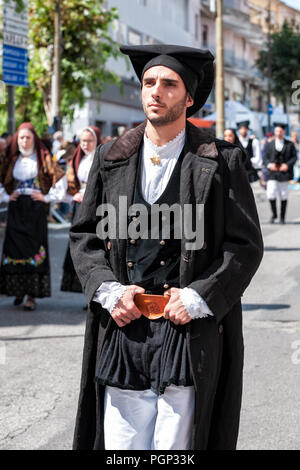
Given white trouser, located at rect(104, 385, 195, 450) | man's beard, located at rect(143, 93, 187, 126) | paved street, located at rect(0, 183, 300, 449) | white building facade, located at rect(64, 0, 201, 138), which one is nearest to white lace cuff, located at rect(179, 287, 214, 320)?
white trouser, located at rect(104, 385, 195, 450)

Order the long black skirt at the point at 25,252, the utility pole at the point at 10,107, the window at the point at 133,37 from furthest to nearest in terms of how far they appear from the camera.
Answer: the window at the point at 133,37
the utility pole at the point at 10,107
the long black skirt at the point at 25,252

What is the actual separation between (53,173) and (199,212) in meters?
6.15

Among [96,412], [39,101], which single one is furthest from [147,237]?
[39,101]

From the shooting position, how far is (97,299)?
3.22 metres

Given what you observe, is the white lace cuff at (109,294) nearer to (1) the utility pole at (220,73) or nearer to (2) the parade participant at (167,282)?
(2) the parade participant at (167,282)

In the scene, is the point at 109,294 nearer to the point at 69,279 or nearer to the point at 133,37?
the point at 69,279

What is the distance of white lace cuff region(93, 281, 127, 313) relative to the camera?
A: 124 inches

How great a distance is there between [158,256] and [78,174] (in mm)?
6150

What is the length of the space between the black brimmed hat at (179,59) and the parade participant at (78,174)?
5918mm

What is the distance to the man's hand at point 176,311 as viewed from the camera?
3096mm

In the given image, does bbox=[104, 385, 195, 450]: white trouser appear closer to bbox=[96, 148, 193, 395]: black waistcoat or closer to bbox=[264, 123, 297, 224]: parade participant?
bbox=[96, 148, 193, 395]: black waistcoat

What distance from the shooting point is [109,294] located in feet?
10.5

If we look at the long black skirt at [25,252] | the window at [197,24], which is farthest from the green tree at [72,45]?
the window at [197,24]
